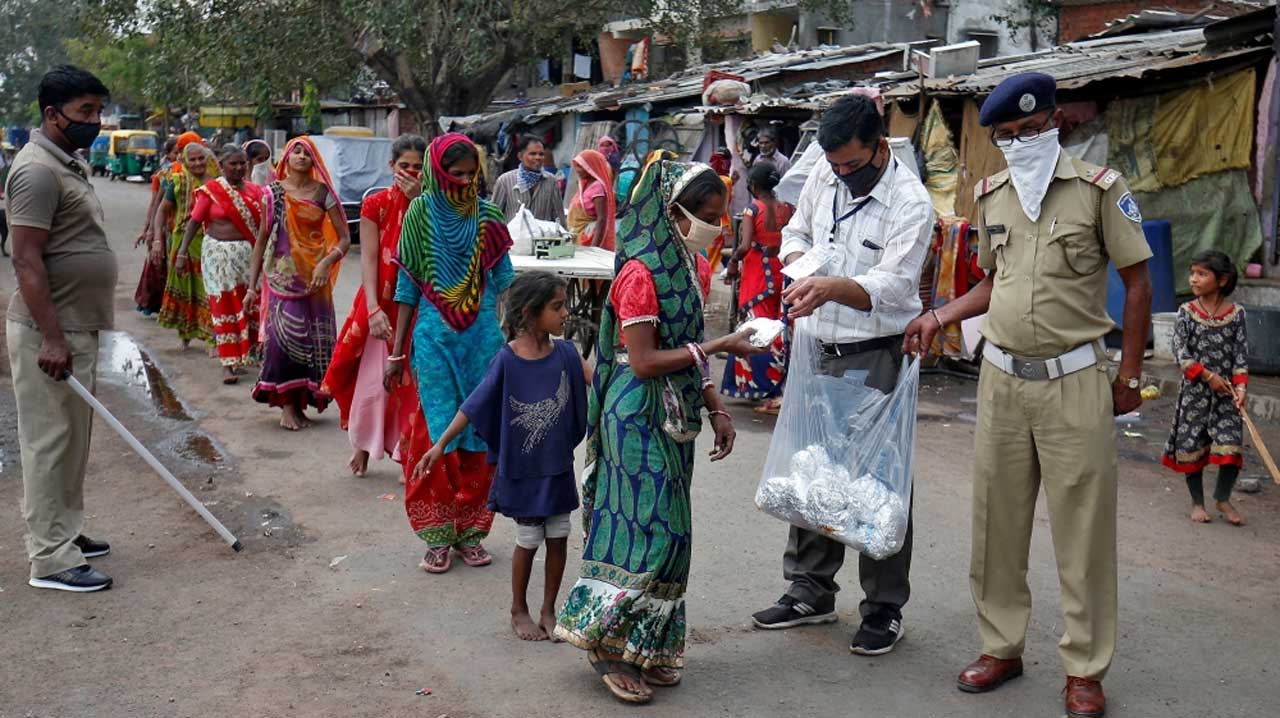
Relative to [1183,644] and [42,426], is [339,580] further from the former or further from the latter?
[1183,644]

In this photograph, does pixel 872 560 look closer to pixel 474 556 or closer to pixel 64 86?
pixel 474 556

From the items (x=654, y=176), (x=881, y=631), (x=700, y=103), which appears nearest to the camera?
(x=654, y=176)

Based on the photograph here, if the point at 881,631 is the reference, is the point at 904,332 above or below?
above

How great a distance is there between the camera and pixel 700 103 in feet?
63.8

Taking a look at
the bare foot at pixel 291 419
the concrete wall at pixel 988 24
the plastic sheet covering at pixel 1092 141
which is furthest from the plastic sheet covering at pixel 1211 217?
the concrete wall at pixel 988 24

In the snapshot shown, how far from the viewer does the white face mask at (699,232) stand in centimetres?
402

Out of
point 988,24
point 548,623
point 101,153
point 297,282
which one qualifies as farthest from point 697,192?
point 101,153

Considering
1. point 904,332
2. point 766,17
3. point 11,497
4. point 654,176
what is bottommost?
point 11,497

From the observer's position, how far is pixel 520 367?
4.59 m

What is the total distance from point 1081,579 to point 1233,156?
8.01m

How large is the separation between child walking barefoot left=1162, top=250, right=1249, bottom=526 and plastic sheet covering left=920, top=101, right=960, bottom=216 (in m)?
5.49

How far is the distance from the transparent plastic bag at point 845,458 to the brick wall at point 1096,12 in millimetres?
18489


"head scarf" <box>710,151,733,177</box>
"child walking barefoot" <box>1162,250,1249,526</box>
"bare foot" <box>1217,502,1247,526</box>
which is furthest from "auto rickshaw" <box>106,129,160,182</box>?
"bare foot" <box>1217,502,1247,526</box>

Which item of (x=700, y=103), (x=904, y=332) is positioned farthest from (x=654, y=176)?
(x=700, y=103)
